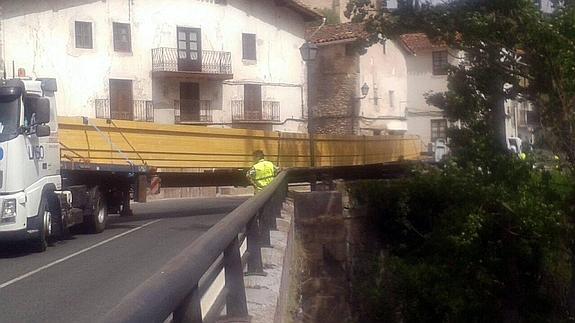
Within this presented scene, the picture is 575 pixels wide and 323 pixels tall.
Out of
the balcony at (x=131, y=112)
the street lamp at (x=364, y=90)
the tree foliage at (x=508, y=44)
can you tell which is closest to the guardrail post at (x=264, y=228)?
the tree foliage at (x=508, y=44)

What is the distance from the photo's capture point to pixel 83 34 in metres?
41.8

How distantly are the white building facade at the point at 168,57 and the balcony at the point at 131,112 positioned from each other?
0.05 metres

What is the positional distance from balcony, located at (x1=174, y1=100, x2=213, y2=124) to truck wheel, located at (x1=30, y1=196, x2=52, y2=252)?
90.1 ft

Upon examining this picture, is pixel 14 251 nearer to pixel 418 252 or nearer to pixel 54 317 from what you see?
pixel 54 317

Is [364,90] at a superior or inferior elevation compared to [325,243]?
superior

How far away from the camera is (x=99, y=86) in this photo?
42156 mm

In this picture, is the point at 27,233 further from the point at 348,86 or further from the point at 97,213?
the point at 348,86

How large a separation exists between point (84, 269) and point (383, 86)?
41.7 m

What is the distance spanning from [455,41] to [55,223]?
9.37m

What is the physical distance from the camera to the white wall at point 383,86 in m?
52.8

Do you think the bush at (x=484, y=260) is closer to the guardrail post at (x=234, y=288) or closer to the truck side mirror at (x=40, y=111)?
the truck side mirror at (x=40, y=111)

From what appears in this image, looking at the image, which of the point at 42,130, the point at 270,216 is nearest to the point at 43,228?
the point at 42,130

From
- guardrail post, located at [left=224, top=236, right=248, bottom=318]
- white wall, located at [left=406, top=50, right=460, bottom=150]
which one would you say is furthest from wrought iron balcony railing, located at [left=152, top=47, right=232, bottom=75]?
guardrail post, located at [left=224, top=236, right=248, bottom=318]

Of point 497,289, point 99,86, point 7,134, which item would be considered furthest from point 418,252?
point 99,86
